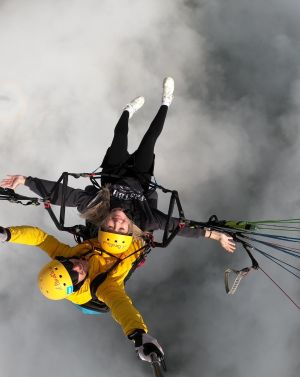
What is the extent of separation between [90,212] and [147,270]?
16.5 meters

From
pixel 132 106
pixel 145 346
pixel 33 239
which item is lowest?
pixel 145 346

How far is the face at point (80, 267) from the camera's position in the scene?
3.46m

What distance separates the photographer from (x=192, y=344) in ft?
67.9

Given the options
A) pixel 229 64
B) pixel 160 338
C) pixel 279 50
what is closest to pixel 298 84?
pixel 279 50

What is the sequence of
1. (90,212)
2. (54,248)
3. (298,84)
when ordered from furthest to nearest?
(298,84), (90,212), (54,248)

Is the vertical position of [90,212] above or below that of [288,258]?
above

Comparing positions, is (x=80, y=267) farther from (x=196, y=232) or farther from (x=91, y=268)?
(x=196, y=232)

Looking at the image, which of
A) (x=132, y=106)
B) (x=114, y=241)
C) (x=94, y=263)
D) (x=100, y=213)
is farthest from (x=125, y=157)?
(x=94, y=263)

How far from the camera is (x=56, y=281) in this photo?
3.34m

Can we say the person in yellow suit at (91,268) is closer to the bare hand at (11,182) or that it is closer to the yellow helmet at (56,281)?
the yellow helmet at (56,281)

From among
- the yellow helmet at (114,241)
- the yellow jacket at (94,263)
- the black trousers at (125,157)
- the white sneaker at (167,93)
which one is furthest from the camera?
the white sneaker at (167,93)

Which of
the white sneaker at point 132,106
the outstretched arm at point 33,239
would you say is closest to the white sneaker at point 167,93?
the white sneaker at point 132,106

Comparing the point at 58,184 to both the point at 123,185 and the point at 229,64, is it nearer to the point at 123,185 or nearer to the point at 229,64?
the point at 123,185

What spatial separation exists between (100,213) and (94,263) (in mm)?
547
